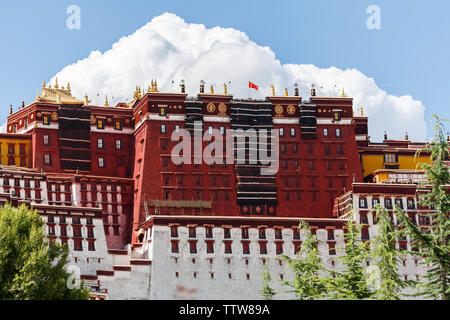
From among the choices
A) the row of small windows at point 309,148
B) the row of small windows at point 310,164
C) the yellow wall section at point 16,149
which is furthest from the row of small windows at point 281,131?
the yellow wall section at point 16,149

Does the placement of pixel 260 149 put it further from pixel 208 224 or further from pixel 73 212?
pixel 73 212

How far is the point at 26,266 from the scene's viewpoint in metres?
69.0

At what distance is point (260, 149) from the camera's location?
134 m

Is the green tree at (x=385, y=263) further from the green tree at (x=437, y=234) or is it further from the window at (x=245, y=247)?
the window at (x=245, y=247)

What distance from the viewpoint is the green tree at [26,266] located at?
2655 inches

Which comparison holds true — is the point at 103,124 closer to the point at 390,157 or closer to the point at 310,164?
the point at 310,164

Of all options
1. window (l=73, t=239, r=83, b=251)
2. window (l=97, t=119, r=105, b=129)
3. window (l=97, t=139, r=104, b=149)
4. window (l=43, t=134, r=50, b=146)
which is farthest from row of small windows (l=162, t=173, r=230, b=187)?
window (l=43, t=134, r=50, b=146)

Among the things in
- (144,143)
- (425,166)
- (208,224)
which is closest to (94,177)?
(144,143)

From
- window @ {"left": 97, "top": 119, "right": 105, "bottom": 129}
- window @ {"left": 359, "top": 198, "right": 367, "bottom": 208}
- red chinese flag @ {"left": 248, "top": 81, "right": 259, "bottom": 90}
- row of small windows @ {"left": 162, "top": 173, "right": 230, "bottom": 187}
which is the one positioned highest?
red chinese flag @ {"left": 248, "top": 81, "right": 259, "bottom": 90}

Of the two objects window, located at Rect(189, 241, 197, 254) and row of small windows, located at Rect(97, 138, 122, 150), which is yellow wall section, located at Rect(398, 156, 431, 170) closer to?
window, located at Rect(189, 241, 197, 254)

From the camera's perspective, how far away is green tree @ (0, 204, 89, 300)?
6744 centimetres

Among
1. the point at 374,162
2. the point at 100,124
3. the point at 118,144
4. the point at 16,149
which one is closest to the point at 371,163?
the point at 374,162
